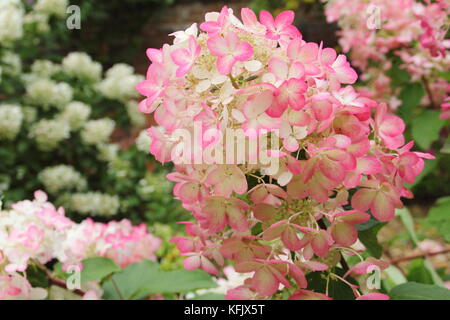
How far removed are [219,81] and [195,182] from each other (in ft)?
0.31

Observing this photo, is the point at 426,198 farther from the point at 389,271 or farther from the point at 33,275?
the point at 33,275

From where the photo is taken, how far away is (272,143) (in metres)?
0.40

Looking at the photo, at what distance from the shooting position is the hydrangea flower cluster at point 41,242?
1.88 feet

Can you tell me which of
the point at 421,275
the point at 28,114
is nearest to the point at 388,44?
the point at 421,275

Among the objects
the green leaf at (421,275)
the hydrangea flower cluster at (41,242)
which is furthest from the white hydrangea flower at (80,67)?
the green leaf at (421,275)

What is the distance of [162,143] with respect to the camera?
1.50 feet

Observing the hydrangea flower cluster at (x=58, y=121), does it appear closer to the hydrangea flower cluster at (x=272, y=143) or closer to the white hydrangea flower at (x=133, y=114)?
the white hydrangea flower at (x=133, y=114)

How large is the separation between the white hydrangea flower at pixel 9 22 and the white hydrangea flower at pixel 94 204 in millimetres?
686

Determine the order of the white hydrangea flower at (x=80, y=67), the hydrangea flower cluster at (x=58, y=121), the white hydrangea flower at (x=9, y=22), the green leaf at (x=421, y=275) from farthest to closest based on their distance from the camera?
the white hydrangea flower at (x=80, y=67) < the hydrangea flower cluster at (x=58, y=121) < the white hydrangea flower at (x=9, y=22) < the green leaf at (x=421, y=275)

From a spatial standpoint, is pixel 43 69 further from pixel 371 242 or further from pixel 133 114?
pixel 371 242

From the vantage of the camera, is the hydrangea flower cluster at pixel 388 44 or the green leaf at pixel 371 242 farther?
the hydrangea flower cluster at pixel 388 44

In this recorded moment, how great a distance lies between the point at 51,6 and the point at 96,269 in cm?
173

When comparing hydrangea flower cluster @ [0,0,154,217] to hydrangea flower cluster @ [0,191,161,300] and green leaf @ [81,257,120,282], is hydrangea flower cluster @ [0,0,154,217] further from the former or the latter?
green leaf @ [81,257,120,282]

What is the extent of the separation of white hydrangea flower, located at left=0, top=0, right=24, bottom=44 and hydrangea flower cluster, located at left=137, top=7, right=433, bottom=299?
166 cm
